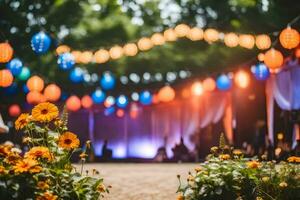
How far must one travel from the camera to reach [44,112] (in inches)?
193

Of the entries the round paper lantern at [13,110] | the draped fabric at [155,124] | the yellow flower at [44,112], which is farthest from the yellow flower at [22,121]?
the round paper lantern at [13,110]

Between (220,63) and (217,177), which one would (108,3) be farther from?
(217,177)

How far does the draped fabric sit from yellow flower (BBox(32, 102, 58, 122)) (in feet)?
57.2

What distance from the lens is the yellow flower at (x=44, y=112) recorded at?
4.85m

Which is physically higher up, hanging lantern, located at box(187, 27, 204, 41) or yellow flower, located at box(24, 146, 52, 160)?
hanging lantern, located at box(187, 27, 204, 41)

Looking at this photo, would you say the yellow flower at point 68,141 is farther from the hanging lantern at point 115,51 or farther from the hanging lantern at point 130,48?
the hanging lantern at point 115,51

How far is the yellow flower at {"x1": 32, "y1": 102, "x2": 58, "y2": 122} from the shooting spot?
4.85m

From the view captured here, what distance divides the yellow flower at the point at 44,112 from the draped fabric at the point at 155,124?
17.4 m

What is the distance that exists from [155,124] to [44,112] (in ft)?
73.7

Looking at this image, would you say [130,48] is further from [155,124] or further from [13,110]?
[13,110]

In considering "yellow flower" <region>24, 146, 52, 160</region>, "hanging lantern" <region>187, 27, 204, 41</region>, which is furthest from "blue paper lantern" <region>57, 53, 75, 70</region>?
"yellow flower" <region>24, 146, 52, 160</region>

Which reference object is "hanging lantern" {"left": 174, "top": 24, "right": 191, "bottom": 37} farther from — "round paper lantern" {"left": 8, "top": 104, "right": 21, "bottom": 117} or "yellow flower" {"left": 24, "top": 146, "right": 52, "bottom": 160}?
"round paper lantern" {"left": 8, "top": 104, "right": 21, "bottom": 117}

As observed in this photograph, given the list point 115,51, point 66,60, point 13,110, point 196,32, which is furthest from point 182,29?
point 13,110

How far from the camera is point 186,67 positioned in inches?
893
